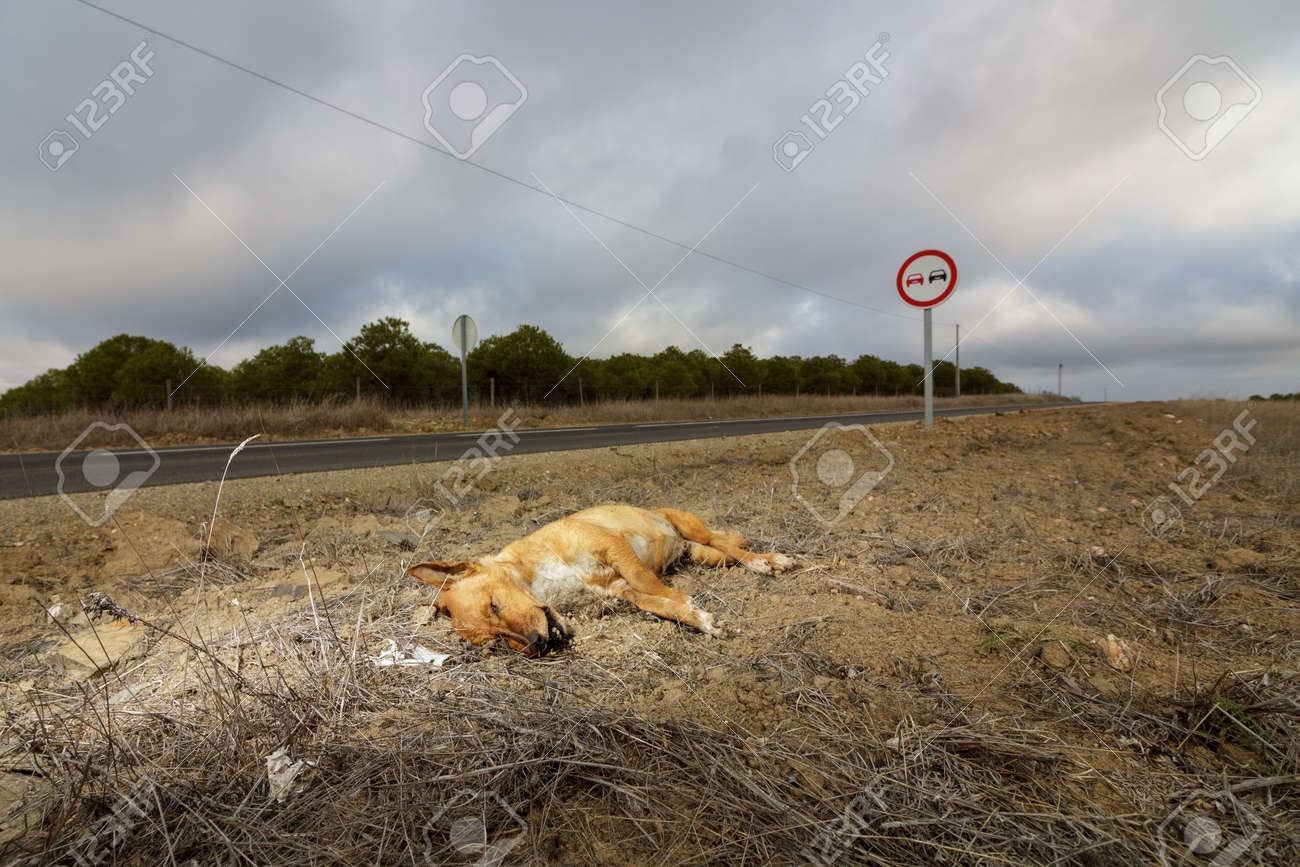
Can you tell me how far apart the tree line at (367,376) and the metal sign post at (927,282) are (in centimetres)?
1913

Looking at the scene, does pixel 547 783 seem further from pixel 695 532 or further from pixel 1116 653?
pixel 695 532

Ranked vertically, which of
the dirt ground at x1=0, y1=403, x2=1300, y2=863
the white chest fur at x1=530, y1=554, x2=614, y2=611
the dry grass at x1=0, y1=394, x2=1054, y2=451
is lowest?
the dirt ground at x1=0, y1=403, x2=1300, y2=863

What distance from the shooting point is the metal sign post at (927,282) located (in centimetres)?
793

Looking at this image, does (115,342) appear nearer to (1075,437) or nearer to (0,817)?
(0,817)

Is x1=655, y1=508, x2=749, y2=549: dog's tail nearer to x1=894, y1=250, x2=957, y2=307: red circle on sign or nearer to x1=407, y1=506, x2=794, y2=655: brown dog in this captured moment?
x1=407, y1=506, x2=794, y2=655: brown dog

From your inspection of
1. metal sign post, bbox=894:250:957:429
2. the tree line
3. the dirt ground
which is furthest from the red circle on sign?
the tree line

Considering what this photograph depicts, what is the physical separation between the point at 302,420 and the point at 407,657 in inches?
733

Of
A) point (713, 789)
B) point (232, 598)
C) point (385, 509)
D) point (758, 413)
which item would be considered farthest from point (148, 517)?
point (758, 413)

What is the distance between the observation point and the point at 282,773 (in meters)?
1.74

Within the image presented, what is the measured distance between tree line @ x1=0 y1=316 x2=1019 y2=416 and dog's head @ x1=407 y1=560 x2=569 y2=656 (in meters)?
20.0

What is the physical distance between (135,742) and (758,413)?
27.6 meters

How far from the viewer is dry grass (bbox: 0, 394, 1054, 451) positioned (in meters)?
15.4

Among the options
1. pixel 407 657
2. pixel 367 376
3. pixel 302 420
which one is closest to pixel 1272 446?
pixel 407 657

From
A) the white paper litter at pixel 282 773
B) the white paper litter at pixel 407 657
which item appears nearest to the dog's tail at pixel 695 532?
the white paper litter at pixel 407 657
